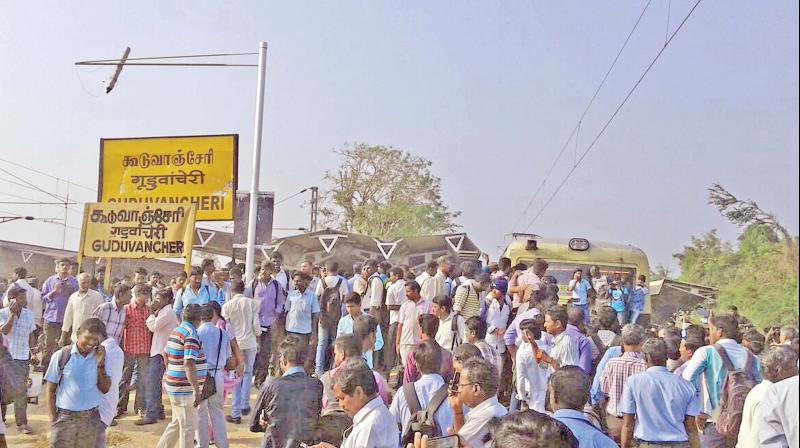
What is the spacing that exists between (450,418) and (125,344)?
5.67 metres

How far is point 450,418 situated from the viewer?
4.48m

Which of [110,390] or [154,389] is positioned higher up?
[110,390]

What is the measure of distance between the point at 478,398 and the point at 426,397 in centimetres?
74

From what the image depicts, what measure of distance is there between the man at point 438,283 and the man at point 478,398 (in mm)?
6010

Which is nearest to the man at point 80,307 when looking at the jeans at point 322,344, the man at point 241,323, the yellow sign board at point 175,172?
the man at point 241,323

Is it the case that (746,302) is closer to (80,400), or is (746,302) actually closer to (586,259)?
(80,400)

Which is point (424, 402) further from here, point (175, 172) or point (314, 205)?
point (314, 205)

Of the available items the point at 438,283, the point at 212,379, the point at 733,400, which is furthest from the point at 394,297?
the point at 733,400

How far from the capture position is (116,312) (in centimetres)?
866

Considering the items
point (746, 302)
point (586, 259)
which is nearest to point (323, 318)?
point (586, 259)

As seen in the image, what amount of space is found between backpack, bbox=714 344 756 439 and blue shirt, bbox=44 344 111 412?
4.69 meters

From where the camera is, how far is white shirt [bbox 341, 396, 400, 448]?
3867 mm

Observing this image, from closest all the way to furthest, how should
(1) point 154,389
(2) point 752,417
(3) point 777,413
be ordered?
(3) point 777,413 < (2) point 752,417 < (1) point 154,389

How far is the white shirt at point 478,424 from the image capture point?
12.7ft
